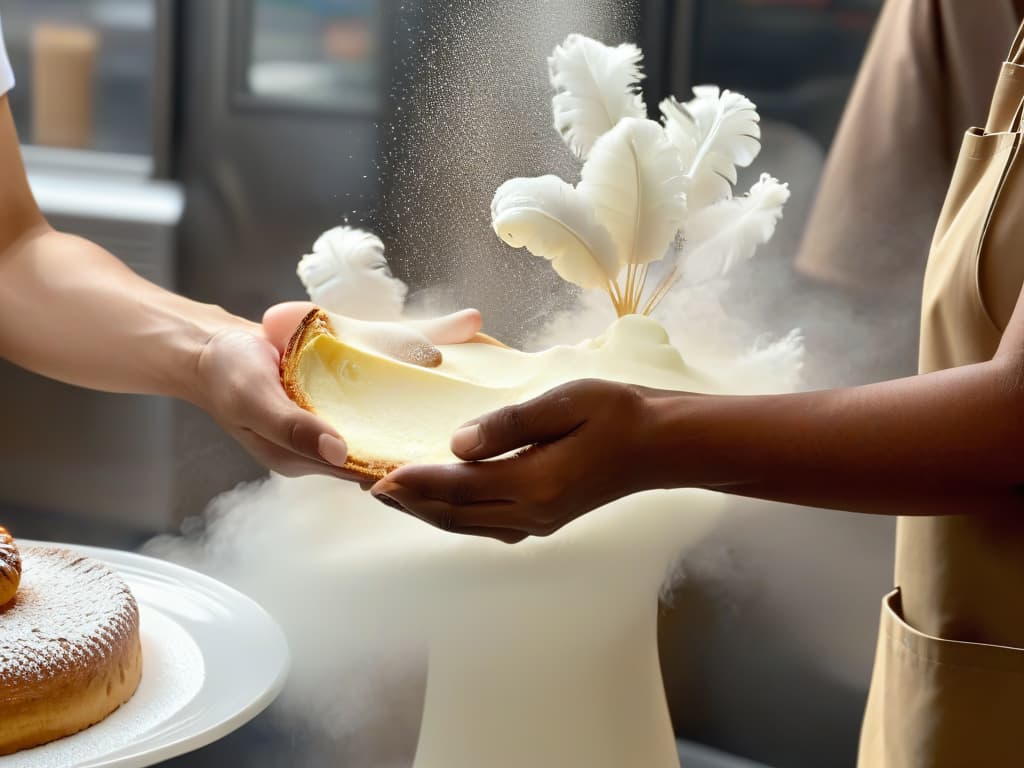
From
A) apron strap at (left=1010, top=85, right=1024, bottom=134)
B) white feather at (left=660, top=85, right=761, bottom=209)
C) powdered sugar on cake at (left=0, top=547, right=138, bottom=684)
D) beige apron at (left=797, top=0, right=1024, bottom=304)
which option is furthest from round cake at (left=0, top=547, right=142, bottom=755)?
beige apron at (left=797, top=0, right=1024, bottom=304)

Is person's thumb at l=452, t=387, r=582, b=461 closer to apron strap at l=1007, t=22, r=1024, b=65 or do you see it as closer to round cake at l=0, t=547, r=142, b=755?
round cake at l=0, t=547, r=142, b=755

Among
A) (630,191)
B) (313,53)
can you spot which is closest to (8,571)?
(630,191)

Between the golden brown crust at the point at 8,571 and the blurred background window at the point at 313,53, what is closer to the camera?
the golden brown crust at the point at 8,571

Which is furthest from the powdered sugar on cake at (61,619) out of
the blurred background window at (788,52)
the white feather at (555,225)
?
the blurred background window at (788,52)

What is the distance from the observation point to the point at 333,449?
671 millimetres

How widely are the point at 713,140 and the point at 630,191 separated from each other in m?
0.08

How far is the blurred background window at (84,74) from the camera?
7.13 feet

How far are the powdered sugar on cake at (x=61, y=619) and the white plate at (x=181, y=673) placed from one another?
0.13 ft

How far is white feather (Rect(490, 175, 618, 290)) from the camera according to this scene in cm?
70

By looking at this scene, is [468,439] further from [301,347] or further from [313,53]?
[313,53]

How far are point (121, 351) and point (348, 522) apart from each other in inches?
12.4

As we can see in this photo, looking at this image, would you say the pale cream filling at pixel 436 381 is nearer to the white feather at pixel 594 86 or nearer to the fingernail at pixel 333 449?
the fingernail at pixel 333 449

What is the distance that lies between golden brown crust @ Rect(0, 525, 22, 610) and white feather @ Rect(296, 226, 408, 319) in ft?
0.84

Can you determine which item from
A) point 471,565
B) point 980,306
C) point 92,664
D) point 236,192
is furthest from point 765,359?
point 236,192
